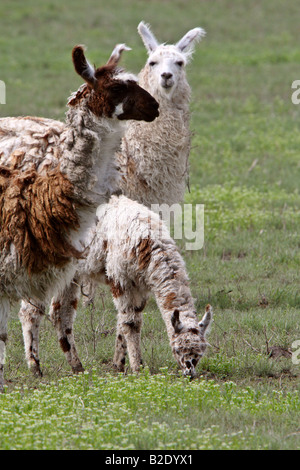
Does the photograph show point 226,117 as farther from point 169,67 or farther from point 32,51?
point 169,67

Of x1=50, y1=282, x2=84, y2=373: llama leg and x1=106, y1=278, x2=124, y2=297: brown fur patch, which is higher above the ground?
x1=106, y1=278, x2=124, y2=297: brown fur patch

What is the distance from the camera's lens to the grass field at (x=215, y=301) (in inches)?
191

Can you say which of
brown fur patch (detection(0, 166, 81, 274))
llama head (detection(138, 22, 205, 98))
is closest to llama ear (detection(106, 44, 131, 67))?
brown fur patch (detection(0, 166, 81, 274))

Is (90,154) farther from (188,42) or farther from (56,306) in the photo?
(188,42)

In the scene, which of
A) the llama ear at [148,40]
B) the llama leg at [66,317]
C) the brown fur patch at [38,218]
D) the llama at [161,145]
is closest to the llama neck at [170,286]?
the llama leg at [66,317]

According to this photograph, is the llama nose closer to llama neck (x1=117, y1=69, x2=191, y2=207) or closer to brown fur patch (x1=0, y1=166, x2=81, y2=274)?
llama neck (x1=117, y1=69, x2=191, y2=207)

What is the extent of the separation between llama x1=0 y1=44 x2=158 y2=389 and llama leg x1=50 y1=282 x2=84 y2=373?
1.15 meters

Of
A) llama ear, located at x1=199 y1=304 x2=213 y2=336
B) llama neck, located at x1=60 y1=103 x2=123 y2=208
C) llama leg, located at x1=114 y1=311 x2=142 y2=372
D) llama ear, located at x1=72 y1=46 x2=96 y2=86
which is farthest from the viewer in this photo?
llama leg, located at x1=114 y1=311 x2=142 y2=372

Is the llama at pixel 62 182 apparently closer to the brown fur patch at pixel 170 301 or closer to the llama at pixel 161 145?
the brown fur patch at pixel 170 301

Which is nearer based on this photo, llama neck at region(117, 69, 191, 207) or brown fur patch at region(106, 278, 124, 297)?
brown fur patch at region(106, 278, 124, 297)

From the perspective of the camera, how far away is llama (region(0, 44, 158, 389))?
5098 mm

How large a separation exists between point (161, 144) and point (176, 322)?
2497 mm

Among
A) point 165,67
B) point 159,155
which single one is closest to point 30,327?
point 159,155
